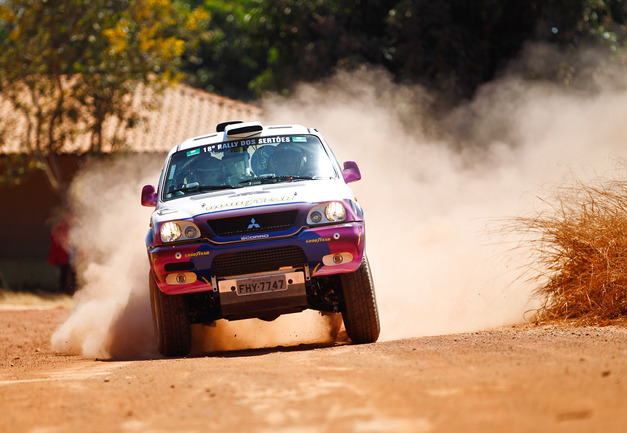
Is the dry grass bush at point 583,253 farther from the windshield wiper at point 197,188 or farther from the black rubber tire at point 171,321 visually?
the black rubber tire at point 171,321

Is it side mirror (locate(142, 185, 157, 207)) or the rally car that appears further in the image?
side mirror (locate(142, 185, 157, 207))

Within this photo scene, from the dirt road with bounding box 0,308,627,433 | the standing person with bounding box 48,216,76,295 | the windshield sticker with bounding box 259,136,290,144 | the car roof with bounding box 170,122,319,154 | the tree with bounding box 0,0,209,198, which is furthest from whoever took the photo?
the tree with bounding box 0,0,209,198

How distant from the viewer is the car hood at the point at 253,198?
730 cm

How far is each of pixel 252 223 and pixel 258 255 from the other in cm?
26

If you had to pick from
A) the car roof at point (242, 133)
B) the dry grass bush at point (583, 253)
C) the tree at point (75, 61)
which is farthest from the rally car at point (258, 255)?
the tree at point (75, 61)

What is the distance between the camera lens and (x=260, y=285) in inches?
283

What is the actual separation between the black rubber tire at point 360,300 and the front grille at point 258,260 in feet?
1.74

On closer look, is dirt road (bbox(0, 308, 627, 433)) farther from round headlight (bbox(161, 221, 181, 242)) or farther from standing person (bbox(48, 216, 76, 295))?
standing person (bbox(48, 216, 76, 295))

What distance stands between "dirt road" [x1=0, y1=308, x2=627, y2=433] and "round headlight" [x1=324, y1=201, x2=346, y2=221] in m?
1.06

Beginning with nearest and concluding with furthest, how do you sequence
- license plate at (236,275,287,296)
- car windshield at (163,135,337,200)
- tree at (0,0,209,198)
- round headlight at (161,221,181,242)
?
license plate at (236,275,287,296) → round headlight at (161,221,181,242) → car windshield at (163,135,337,200) → tree at (0,0,209,198)

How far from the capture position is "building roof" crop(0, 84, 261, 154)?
2195cm

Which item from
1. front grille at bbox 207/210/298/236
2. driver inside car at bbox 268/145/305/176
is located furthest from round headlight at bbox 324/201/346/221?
driver inside car at bbox 268/145/305/176

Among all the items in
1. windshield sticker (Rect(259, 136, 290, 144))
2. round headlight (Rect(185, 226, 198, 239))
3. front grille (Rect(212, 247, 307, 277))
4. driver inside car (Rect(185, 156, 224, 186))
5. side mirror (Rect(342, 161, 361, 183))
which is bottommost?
front grille (Rect(212, 247, 307, 277))

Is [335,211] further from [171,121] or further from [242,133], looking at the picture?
[171,121]
